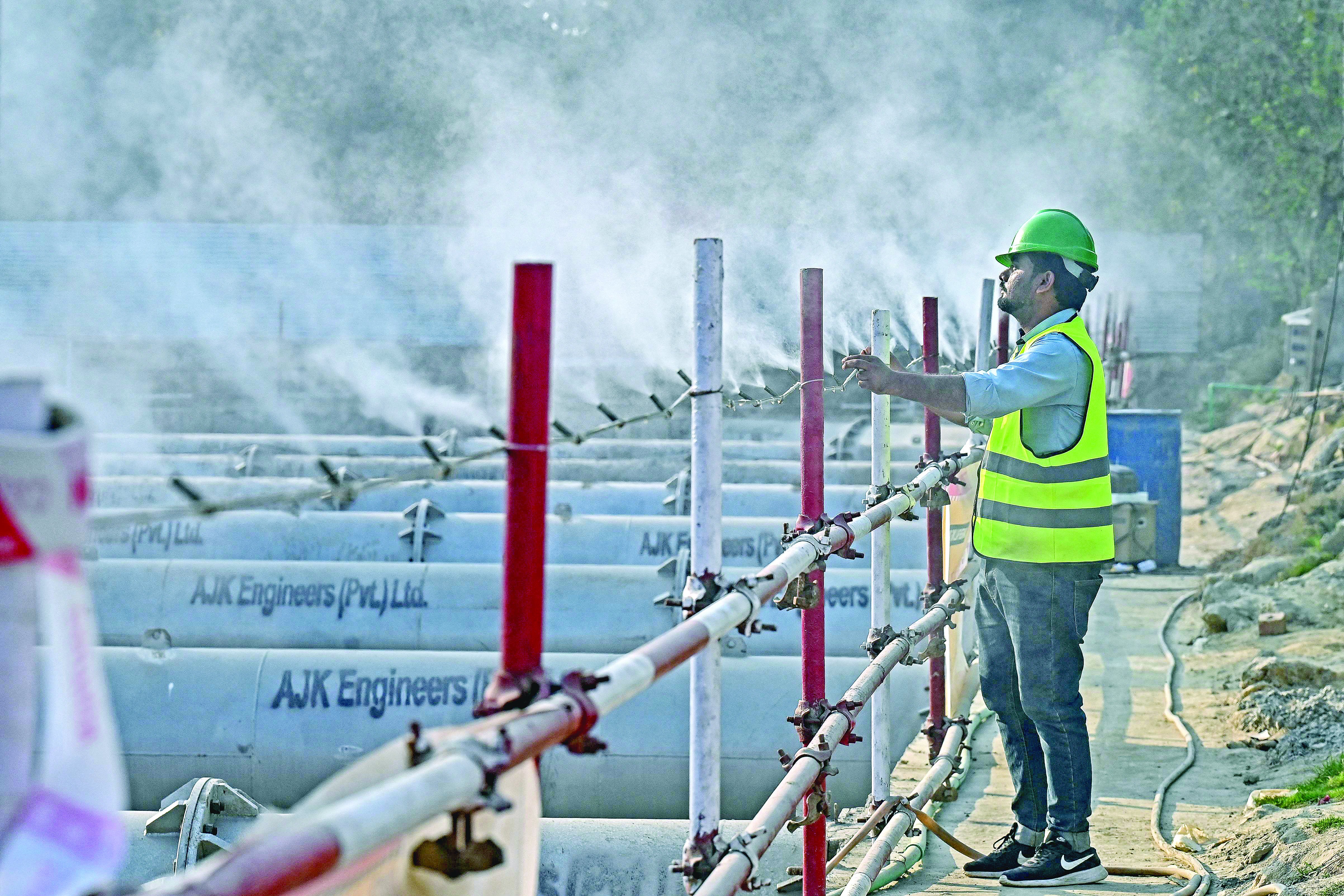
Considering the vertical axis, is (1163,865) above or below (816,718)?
below

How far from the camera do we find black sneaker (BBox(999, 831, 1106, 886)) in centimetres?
421

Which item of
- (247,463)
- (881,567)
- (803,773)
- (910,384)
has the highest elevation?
(247,463)

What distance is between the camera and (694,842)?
2.62 meters

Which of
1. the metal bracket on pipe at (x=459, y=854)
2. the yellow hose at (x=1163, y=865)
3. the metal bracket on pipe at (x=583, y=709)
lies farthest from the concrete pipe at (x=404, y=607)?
the metal bracket on pipe at (x=459, y=854)

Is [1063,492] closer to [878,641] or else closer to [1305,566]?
[878,641]

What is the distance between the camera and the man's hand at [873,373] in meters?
3.23

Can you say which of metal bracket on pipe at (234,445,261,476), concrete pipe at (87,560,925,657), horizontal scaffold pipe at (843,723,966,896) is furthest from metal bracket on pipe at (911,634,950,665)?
metal bracket on pipe at (234,445,261,476)

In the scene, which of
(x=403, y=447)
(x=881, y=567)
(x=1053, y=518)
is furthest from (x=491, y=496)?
(x=1053, y=518)

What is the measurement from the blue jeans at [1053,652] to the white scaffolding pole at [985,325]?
179 centimetres

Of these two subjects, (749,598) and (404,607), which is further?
(404,607)

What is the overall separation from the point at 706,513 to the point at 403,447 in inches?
468

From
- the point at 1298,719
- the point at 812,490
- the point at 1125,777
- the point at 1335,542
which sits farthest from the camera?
the point at 1335,542

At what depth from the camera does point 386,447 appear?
45.8 feet

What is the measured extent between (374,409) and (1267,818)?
19785 millimetres
